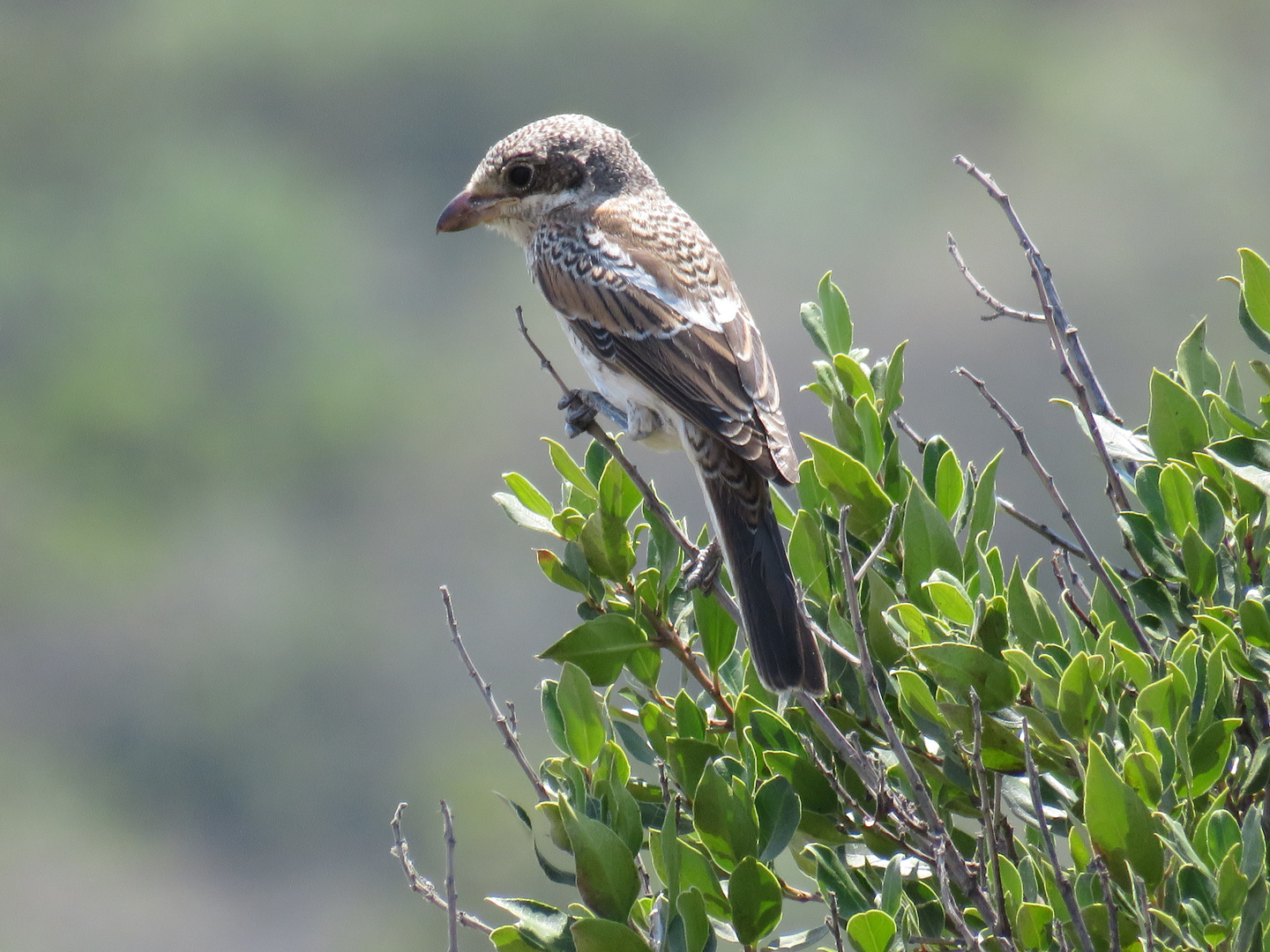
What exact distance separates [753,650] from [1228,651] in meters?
0.66

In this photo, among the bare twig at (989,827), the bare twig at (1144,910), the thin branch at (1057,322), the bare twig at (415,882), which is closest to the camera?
the bare twig at (1144,910)

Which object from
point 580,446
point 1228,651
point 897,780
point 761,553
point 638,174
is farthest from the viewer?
point 580,446

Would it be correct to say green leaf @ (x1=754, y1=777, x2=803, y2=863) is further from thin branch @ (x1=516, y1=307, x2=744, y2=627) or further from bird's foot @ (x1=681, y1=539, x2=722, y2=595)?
bird's foot @ (x1=681, y1=539, x2=722, y2=595)

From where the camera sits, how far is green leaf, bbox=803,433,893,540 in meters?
2.03

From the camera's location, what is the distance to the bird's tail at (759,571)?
196cm

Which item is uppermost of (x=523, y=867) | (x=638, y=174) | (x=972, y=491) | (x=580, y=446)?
(x=638, y=174)

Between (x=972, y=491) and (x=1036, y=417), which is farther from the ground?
(x=972, y=491)

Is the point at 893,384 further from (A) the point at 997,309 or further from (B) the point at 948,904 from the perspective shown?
(B) the point at 948,904

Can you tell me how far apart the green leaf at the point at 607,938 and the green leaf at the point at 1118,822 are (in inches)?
20.4

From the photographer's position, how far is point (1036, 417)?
1380cm

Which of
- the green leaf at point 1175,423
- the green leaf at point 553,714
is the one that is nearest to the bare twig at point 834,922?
the green leaf at point 553,714

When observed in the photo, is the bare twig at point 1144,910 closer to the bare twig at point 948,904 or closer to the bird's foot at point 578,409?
the bare twig at point 948,904

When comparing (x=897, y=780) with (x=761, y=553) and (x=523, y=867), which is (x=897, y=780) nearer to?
(x=761, y=553)

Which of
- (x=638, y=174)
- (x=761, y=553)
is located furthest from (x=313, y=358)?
(x=761, y=553)
